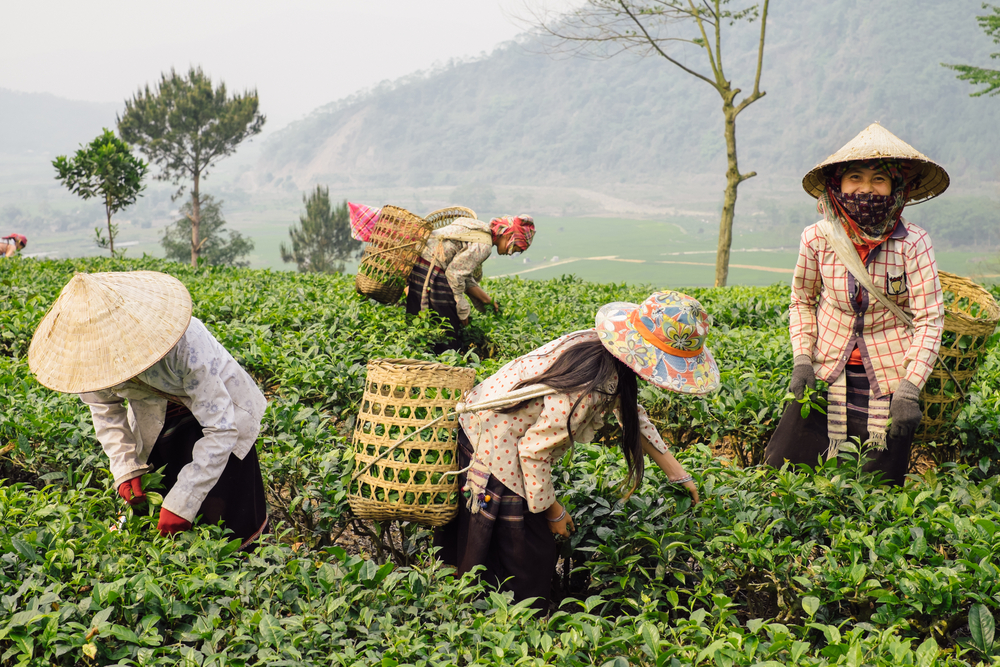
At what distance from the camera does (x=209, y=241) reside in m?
33.8

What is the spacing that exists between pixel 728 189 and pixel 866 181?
8267 mm

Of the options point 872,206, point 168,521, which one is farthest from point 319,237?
point 872,206

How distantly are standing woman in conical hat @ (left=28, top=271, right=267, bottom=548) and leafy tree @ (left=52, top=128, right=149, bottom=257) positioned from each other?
1270cm

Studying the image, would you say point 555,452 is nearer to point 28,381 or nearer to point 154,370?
point 154,370

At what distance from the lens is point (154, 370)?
6.93ft

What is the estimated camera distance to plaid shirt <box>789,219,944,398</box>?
252 centimetres

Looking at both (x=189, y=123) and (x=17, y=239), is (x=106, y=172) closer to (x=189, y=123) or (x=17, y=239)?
(x=17, y=239)

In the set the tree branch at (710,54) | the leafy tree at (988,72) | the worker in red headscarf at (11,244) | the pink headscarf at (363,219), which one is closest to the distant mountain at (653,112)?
the leafy tree at (988,72)

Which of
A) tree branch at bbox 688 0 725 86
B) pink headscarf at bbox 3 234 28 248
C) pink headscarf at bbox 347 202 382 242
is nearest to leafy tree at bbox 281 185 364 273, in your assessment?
pink headscarf at bbox 3 234 28 248

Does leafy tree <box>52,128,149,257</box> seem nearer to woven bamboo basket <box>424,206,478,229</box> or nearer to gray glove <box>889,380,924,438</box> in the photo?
woven bamboo basket <box>424,206,478,229</box>

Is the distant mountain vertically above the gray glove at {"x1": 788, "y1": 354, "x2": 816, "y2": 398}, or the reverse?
the distant mountain

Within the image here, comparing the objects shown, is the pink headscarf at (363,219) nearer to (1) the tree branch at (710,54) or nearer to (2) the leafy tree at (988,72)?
(1) the tree branch at (710,54)

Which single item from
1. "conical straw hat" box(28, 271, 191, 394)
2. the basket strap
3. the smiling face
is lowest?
"conical straw hat" box(28, 271, 191, 394)

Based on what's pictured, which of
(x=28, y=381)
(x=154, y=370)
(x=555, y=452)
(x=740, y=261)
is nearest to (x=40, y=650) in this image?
(x=154, y=370)
